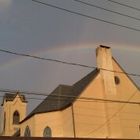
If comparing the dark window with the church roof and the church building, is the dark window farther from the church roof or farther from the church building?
the church roof

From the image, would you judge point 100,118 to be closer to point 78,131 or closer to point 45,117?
point 78,131

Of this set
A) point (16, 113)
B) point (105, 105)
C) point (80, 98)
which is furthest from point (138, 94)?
point (16, 113)

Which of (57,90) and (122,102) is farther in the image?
(57,90)

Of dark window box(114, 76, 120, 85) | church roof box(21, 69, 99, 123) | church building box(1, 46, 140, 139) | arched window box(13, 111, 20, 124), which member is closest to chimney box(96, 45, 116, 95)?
church building box(1, 46, 140, 139)

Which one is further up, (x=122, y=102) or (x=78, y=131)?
(x=122, y=102)

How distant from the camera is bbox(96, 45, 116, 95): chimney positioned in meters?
39.1

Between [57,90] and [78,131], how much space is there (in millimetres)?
10890

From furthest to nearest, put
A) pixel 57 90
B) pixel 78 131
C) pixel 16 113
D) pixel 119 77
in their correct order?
1. pixel 16 113
2. pixel 57 90
3. pixel 119 77
4. pixel 78 131

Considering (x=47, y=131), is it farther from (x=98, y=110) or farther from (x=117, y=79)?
(x=117, y=79)

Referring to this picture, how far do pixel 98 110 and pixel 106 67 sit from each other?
568cm

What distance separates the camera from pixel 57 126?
3866cm

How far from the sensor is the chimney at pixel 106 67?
128ft

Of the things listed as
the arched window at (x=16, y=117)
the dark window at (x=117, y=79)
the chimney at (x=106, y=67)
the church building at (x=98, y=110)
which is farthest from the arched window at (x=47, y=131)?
the arched window at (x=16, y=117)

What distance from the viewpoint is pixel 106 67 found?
40000 millimetres
